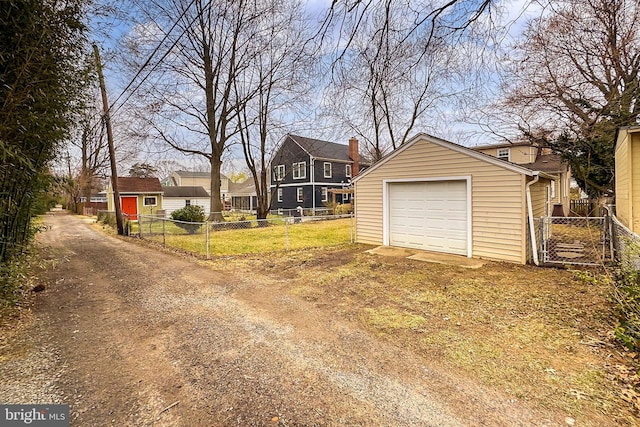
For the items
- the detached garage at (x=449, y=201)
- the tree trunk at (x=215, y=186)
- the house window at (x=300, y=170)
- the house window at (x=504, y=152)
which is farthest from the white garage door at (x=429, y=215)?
the house window at (x=300, y=170)

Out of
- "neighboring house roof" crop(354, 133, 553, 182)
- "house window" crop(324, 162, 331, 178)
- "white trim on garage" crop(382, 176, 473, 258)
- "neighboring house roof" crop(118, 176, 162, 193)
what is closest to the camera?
"neighboring house roof" crop(354, 133, 553, 182)

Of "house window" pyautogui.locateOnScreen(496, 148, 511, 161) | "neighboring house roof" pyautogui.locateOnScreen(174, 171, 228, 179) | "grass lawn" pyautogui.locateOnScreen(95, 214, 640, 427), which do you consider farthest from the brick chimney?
"neighboring house roof" pyautogui.locateOnScreen(174, 171, 228, 179)

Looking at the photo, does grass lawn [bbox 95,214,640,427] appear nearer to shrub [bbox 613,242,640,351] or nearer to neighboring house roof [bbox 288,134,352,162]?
shrub [bbox 613,242,640,351]

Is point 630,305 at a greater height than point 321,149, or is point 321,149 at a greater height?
point 321,149

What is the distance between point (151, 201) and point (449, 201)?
1104 inches

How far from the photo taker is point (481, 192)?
24.6ft

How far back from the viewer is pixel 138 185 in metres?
28.1

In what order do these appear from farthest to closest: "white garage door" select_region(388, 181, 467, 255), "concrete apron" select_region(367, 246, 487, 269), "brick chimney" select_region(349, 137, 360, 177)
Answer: "brick chimney" select_region(349, 137, 360, 177), "white garage door" select_region(388, 181, 467, 255), "concrete apron" select_region(367, 246, 487, 269)

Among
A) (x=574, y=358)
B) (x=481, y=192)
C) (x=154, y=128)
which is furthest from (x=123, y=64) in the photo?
(x=574, y=358)

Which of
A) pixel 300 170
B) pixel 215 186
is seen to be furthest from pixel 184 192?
pixel 215 186

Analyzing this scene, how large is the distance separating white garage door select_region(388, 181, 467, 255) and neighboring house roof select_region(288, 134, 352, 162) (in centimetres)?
1859

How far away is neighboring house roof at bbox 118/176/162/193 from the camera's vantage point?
89.3ft

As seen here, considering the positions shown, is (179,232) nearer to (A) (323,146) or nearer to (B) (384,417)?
(B) (384,417)
